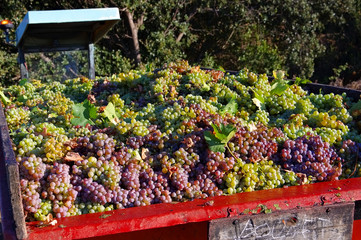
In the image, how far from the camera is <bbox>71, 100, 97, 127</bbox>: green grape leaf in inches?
73.3

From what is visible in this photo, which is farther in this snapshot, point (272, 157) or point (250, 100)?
point (250, 100)

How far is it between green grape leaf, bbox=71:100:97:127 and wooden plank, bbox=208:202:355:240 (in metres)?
0.90

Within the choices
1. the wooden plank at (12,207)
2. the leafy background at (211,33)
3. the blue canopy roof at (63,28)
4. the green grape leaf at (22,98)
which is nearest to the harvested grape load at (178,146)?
the wooden plank at (12,207)

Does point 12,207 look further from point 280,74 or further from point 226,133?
point 280,74

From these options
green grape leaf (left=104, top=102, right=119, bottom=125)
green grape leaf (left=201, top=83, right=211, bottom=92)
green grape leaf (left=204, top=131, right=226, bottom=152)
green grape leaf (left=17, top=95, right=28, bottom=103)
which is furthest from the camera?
green grape leaf (left=17, top=95, right=28, bottom=103)

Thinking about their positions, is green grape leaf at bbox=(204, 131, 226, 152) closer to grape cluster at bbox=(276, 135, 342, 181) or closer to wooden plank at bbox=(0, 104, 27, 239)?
grape cluster at bbox=(276, 135, 342, 181)

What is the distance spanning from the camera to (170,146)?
1.67 metres

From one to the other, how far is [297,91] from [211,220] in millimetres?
1405

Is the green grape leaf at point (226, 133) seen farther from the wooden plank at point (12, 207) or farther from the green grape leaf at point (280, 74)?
the green grape leaf at point (280, 74)

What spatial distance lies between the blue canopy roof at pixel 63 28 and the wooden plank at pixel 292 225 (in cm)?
327

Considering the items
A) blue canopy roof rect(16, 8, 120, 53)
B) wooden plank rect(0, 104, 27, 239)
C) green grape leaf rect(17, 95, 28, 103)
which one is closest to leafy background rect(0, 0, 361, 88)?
blue canopy roof rect(16, 8, 120, 53)

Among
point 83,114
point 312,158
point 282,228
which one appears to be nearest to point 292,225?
point 282,228

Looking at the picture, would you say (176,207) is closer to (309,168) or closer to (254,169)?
(254,169)

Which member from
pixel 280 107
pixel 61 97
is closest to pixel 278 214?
pixel 280 107
